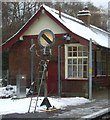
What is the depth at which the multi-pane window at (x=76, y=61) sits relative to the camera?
A: 2242cm

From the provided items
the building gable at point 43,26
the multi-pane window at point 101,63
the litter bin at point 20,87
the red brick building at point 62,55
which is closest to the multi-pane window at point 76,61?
the red brick building at point 62,55

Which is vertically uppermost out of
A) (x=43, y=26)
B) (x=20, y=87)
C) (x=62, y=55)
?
(x=43, y=26)

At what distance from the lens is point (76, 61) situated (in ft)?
74.1

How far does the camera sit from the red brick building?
22.0 meters

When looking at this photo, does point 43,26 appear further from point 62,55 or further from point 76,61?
point 76,61

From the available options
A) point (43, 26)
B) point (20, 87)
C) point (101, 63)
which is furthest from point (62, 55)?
point (20, 87)

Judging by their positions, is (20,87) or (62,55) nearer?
(20,87)

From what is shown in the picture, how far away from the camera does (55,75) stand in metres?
23.4

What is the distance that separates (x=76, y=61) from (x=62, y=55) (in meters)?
0.93

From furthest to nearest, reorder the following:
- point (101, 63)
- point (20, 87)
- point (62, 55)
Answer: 1. point (101, 63)
2. point (62, 55)
3. point (20, 87)

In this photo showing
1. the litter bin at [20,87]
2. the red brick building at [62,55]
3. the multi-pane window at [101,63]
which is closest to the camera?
the litter bin at [20,87]

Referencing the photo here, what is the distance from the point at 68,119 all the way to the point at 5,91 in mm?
12206

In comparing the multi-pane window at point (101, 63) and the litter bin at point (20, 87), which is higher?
Answer: the multi-pane window at point (101, 63)

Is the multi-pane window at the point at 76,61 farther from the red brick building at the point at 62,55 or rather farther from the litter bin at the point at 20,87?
the litter bin at the point at 20,87
